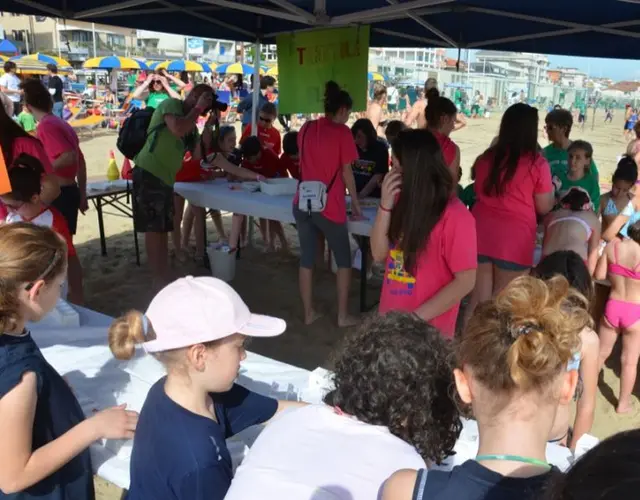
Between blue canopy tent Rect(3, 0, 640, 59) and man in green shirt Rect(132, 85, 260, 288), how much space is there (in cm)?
71

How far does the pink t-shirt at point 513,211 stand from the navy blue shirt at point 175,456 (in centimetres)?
230

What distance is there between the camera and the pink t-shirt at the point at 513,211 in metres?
2.93

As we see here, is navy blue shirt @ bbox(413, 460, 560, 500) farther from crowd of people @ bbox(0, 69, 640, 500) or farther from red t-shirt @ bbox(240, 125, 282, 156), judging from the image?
red t-shirt @ bbox(240, 125, 282, 156)

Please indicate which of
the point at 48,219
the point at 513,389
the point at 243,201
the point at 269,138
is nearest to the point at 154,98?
the point at 269,138

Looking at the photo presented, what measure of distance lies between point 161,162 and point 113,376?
246 cm

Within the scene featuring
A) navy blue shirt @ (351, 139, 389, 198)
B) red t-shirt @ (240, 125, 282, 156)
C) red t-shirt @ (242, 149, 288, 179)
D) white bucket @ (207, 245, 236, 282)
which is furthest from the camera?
red t-shirt @ (240, 125, 282, 156)

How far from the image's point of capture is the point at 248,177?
5.08 metres

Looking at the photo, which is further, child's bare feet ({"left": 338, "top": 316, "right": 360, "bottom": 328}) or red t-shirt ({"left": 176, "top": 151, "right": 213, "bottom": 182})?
red t-shirt ({"left": 176, "top": 151, "right": 213, "bottom": 182})

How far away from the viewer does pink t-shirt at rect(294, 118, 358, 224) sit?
3.61 meters

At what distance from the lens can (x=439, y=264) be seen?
201 cm

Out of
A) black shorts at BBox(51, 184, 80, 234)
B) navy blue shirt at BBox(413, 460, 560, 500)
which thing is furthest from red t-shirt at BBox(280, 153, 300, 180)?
navy blue shirt at BBox(413, 460, 560, 500)

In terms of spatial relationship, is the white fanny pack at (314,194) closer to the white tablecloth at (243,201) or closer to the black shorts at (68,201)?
the white tablecloth at (243,201)

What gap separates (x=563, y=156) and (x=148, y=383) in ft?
11.0

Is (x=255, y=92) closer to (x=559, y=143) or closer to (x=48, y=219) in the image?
(x=559, y=143)
